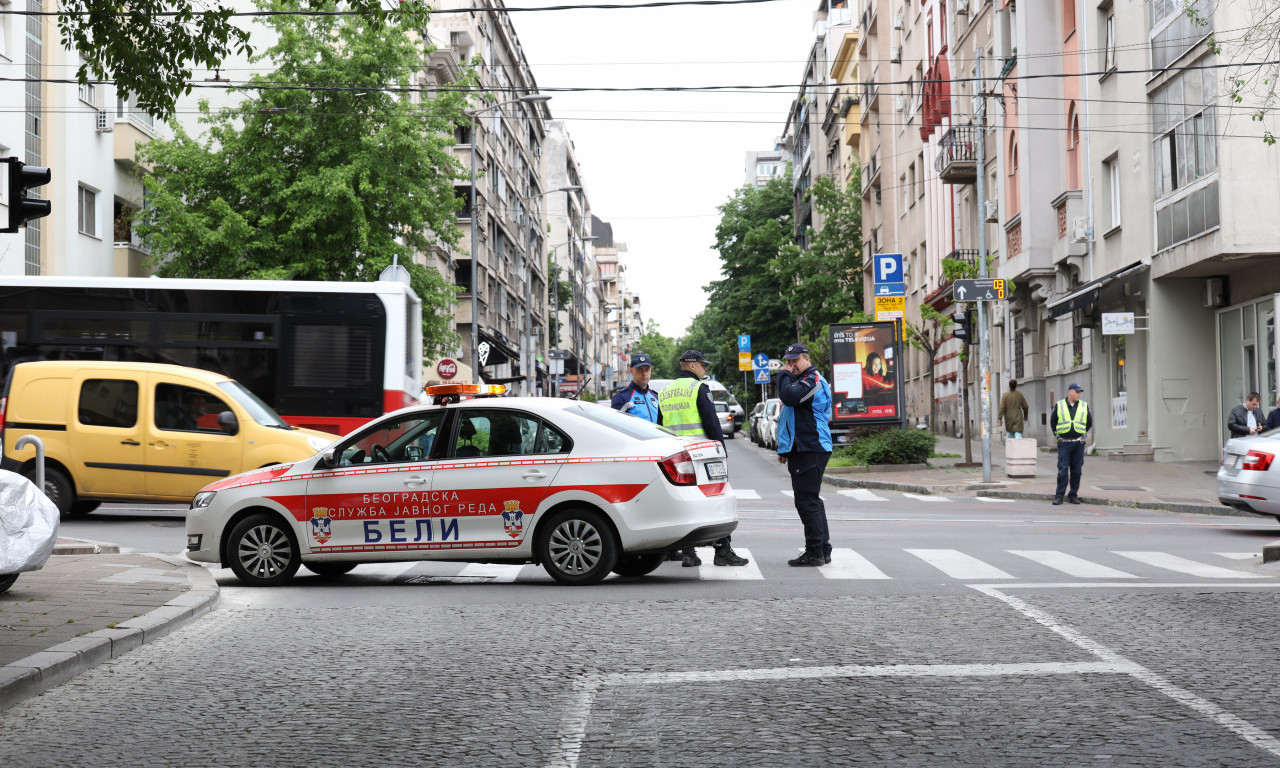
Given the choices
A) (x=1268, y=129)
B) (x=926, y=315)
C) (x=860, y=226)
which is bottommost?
(x=926, y=315)

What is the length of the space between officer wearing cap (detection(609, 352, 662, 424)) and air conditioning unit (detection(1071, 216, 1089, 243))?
2244cm

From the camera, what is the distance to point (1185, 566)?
500 inches

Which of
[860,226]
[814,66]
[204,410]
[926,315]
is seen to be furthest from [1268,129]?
[814,66]

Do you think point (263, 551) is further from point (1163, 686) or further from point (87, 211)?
point (87, 211)

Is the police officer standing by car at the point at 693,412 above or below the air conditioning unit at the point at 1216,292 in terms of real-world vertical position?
below

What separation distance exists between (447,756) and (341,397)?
16.3m

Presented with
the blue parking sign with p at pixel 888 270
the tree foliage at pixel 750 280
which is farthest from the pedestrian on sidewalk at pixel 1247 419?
the tree foliage at pixel 750 280

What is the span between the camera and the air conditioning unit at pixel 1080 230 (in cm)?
3322

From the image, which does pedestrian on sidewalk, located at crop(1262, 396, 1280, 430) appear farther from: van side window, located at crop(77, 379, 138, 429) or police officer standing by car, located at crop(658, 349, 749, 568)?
van side window, located at crop(77, 379, 138, 429)

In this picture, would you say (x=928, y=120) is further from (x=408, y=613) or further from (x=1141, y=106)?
(x=408, y=613)

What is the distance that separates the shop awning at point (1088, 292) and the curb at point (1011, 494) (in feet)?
22.2

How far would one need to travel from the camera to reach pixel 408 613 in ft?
32.2

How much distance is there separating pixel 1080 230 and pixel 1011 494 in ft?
37.3

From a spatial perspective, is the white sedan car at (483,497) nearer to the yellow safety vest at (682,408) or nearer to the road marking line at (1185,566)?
the yellow safety vest at (682,408)
